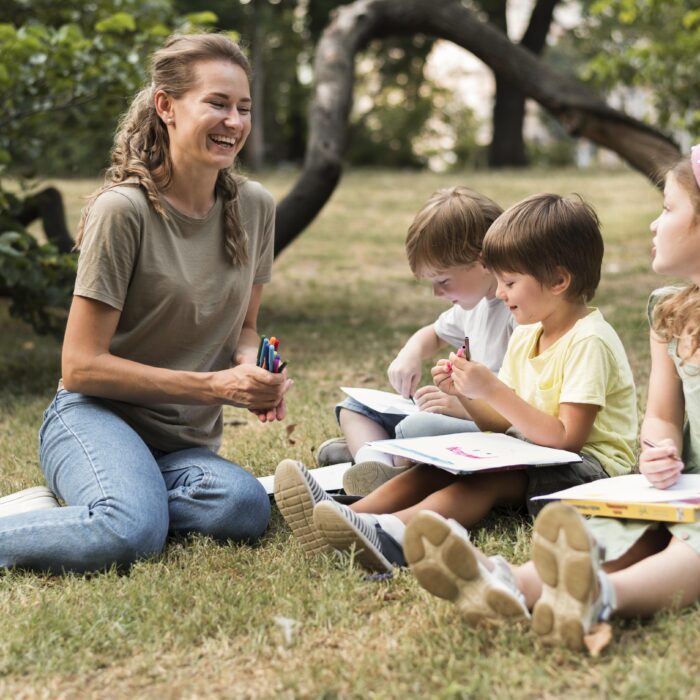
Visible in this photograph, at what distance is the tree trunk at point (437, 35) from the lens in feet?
22.9

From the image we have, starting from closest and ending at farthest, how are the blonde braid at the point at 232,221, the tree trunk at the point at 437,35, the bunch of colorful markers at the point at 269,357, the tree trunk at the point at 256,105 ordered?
the bunch of colorful markers at the point at 269,357 → the blonde braid at the point at 232,221 → the tree trunk at the point at 437,35 → the tree trunk at the point at 256,105

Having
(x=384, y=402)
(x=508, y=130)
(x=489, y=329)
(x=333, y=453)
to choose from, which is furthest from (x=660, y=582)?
(x=508, y=130)

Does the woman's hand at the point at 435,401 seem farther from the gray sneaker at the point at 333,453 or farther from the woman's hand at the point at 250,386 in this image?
the gray sneaker at the point at 333,453

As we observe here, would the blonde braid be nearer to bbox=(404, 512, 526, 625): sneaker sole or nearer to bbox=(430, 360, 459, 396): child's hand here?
bbox=(430, 360, 459, 396): child's hand

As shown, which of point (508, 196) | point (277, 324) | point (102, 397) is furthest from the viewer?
point (508, 196)

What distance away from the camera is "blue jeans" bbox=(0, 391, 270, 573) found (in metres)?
2.78

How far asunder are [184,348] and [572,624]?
1623mm

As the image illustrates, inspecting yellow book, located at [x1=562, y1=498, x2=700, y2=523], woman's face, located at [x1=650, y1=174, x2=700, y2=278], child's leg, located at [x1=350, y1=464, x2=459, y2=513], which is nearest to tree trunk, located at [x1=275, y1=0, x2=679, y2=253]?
child's leg, located at [x1=350, y1=464, x2=459, y2=513]

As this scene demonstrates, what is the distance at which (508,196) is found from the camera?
14.3 metres

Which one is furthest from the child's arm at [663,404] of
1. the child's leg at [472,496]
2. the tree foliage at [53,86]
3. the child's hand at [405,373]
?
the tree foliage at [53,86]

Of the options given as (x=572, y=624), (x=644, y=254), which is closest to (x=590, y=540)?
(x=572, y=624)

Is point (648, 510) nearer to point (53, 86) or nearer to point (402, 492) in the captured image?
point (402, 492)

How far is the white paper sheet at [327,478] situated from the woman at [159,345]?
249 millimetres

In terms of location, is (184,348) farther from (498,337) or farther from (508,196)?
(508,196)
